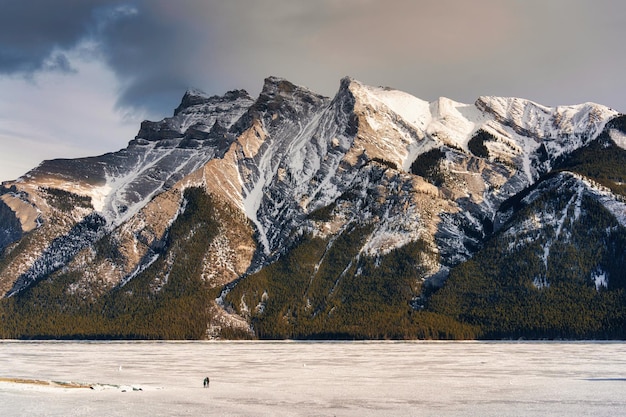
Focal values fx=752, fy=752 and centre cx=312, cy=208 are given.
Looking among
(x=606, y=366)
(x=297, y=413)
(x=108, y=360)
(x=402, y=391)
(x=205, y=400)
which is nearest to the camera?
(x=297, y=413)

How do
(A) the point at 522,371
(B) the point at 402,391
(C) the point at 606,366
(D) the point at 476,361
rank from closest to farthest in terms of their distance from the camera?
(B) the point at 402,391 → (A) the point at 522,371 → (C) the point at 606,366 → (D) the point at 476,361

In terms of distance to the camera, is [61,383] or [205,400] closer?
[205,400]

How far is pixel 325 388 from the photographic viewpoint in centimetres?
9006

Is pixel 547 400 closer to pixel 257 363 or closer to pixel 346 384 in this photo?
pixel 346 384

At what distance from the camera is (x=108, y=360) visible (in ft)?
499

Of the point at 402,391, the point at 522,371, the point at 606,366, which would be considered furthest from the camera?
the point at 606,366

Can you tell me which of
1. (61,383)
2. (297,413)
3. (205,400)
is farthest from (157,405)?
(61,383)

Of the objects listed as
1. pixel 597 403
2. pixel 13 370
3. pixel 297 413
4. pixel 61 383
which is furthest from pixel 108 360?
pixel 597 403

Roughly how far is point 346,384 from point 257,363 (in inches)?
1826

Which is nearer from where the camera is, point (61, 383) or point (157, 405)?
point (157, 405)

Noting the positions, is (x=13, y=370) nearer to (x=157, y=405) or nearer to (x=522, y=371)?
(x=157, y=405)

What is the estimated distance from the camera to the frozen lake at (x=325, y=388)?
70.9 metres

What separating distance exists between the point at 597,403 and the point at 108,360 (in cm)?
10549

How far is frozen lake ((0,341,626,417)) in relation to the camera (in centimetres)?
7088
